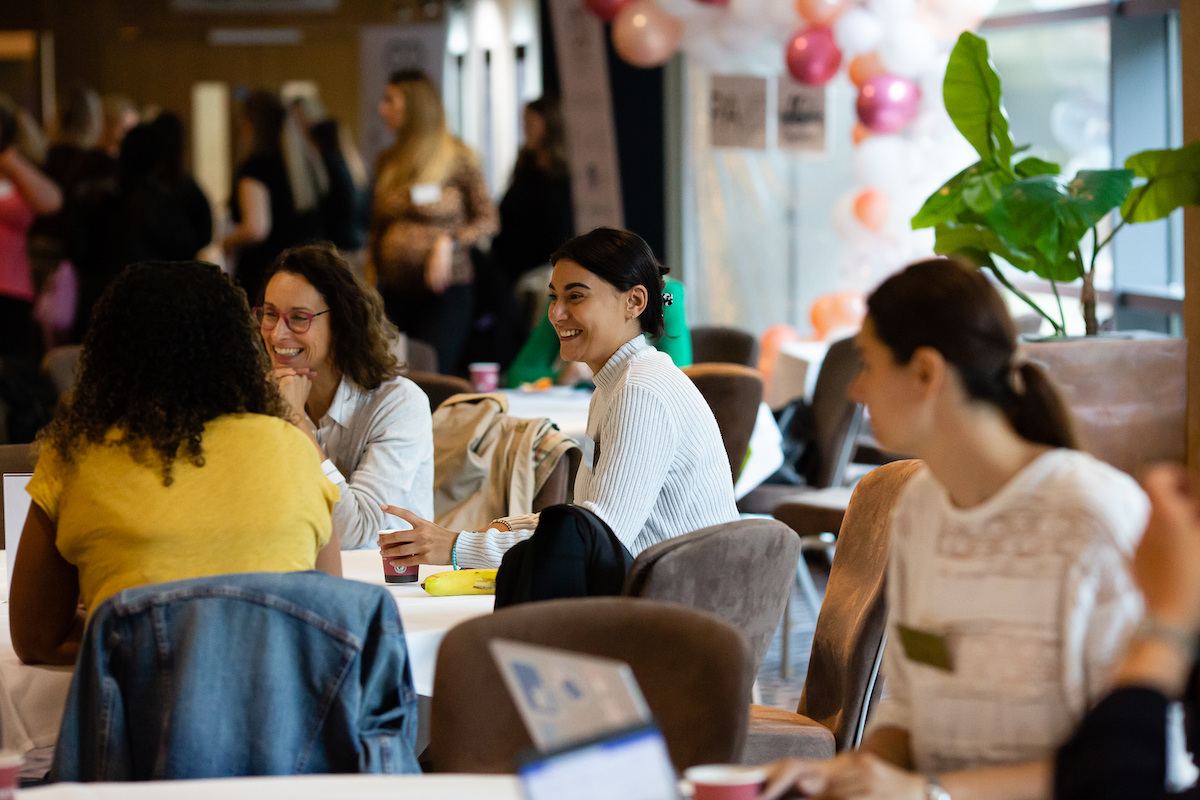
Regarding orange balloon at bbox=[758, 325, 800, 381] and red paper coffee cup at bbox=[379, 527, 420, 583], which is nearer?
red paper coffee cup at bbox=[379, 527, 420, 583]

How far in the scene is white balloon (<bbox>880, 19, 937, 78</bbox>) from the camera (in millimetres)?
5246

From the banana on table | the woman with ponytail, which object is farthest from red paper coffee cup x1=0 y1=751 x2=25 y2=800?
the banana on table

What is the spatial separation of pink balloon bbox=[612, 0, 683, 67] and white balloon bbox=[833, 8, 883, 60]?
106 centimetres

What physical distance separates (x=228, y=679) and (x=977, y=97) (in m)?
2.93

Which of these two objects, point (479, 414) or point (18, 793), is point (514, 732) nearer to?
point (18, 793)

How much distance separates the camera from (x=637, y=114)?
7.48 m

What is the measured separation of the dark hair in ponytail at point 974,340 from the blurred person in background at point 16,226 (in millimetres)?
5466

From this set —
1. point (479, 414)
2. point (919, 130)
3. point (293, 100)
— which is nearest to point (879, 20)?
point (919, 130)

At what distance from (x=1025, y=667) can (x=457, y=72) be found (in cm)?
1066

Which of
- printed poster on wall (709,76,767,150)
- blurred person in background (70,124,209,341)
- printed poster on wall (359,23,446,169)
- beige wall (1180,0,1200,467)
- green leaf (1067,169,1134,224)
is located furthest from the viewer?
printed poster on wall (359,23,446,169)

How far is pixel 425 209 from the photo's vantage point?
564 cm

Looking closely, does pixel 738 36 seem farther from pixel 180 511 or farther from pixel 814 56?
pixel 180 511

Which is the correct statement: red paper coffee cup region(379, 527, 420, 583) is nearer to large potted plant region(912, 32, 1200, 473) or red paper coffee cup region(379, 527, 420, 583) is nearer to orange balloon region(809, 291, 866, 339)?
large potted plant region(912, 32, 1200, 473)

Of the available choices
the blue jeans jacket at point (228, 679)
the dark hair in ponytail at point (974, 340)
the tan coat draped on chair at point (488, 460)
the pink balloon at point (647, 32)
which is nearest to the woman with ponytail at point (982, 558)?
the dark hair in ponytail at point (974, 340)
